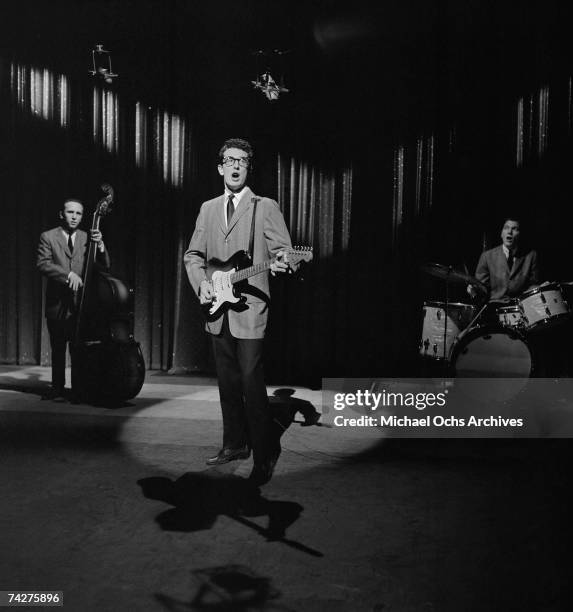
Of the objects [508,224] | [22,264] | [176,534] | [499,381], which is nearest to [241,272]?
[176,534]

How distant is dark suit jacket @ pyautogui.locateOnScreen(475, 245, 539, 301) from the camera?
5414 millimetres

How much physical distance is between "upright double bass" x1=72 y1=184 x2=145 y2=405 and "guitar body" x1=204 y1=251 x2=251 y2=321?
155cm

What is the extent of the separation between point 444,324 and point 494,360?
0.47 m

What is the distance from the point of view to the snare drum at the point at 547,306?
4.68 meters

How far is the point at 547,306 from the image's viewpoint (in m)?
4.69

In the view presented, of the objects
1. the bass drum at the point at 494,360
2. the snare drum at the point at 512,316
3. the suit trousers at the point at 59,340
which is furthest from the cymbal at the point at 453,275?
the suit trousers at the point at 59,340

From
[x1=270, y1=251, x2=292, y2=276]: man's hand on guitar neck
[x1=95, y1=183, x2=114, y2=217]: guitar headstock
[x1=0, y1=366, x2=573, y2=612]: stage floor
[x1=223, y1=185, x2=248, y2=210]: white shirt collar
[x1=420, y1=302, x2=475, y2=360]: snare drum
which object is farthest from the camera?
[x1=420, y1=302, x2=475, y2=360]: snare drum

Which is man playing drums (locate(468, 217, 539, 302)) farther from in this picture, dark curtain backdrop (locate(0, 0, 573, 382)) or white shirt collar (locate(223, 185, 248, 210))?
white shirt collar (locate(223, 185, 248, 210))

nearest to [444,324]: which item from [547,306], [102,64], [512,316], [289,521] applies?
[512,316]

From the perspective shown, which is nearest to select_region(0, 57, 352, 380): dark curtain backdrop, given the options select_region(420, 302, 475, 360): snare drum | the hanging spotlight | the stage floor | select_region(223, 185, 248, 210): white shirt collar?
the hanging spotlight

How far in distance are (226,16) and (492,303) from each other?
3953mm

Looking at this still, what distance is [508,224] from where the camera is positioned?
547 centimetres

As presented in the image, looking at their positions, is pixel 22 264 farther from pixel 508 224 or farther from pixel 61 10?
pixel 508 224

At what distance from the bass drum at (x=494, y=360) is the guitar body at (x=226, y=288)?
2207 millimetres
